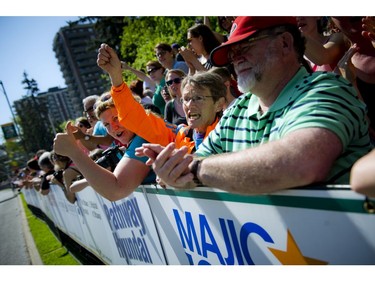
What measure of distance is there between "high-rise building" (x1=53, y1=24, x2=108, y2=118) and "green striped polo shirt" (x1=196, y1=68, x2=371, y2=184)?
4309 inches

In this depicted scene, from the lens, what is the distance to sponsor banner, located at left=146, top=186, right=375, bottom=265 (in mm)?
1160

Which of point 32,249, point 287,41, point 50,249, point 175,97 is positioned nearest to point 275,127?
point 287,41

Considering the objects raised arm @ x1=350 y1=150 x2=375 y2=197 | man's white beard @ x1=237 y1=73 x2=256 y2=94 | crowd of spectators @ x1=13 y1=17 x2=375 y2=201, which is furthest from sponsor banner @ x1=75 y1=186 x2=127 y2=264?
raised arm @ x1=350 y1=150 x2=375 y2=197

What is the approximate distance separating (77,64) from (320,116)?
11867 cm

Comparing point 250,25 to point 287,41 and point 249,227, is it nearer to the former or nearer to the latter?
point 287,41

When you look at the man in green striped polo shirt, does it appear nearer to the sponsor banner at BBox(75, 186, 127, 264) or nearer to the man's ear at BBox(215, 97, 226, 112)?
the man's ear at BBox(215, 97, 226, 112)

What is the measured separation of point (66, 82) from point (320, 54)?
419 feet

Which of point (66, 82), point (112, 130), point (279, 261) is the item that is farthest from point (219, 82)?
point (66, 82)

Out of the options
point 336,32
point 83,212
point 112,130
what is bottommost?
point 83,212

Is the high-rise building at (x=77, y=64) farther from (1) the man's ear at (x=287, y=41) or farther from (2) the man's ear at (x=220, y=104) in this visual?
(1) the man's ear at (x=287, y=41)

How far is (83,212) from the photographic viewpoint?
5.18m

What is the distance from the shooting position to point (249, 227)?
1.59m

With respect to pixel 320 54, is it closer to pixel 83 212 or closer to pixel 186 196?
pixel 186 196

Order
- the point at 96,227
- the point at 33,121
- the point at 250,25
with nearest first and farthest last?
the point at 250,25 < the point at 96,227 < the point at 33,121
